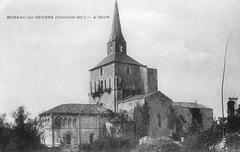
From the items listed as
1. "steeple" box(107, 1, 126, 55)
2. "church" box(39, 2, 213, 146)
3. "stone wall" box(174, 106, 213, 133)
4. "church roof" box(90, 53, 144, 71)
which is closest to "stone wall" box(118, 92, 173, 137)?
"church" box(39, 2, 213, 146)

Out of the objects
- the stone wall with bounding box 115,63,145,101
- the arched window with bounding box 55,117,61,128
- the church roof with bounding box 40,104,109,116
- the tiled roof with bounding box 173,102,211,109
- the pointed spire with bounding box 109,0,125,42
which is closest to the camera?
the arched window with bounding box 55,117,61,128

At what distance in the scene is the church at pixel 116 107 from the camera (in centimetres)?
4938

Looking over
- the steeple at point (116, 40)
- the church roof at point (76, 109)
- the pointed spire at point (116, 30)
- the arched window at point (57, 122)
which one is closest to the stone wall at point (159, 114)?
the church roof at point (76, 109)

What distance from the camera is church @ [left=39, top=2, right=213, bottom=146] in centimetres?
4938

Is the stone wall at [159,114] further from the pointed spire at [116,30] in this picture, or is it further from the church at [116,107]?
the pointed spire at [116,30]

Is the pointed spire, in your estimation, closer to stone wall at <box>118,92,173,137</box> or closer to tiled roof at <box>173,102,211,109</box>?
stone wall at <box>118,92,173,137</box>

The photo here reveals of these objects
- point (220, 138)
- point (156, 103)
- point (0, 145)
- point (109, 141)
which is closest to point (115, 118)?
point (156, 103)

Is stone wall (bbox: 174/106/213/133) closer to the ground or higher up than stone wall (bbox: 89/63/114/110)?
closer to the ground

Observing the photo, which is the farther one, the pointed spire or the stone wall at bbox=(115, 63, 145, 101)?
the pointed spire

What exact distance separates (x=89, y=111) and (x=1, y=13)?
26909 mm

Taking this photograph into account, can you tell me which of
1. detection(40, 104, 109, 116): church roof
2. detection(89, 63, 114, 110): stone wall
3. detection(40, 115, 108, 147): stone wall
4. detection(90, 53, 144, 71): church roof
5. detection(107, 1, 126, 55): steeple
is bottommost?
detection(40, 115, 108, 147): stone wall

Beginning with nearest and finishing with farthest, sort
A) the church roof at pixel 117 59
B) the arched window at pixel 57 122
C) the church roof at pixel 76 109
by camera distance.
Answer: the arched window at pixel 57 122 → the church roof at pixel 76 109 → the church roof at pixel 117 59

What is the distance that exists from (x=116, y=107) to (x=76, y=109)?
18.6 ft

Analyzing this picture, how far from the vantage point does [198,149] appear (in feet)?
75.3
